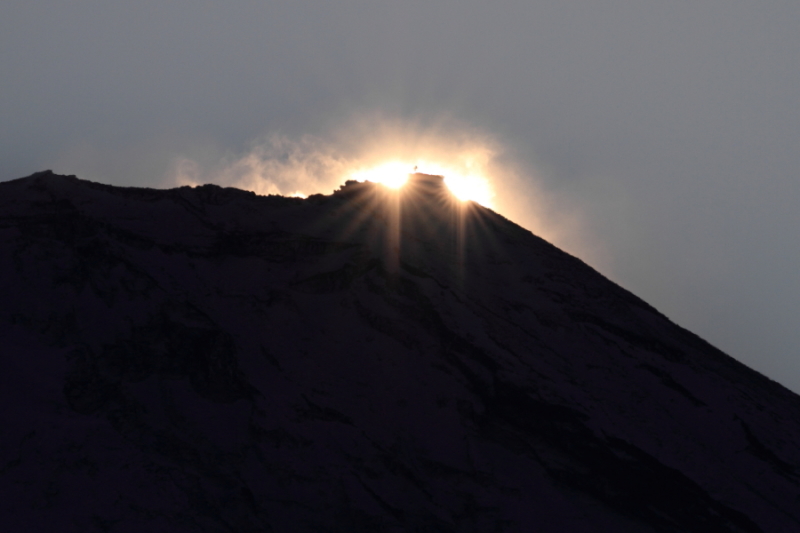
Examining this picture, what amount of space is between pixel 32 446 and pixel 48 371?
247cm

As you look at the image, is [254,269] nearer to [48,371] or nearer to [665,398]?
[48,371]

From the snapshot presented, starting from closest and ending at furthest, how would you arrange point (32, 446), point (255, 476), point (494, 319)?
point (32, 446), point (255, 476), point (494, 319)

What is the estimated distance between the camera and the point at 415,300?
73.0 ft

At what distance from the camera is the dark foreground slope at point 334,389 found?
16828 mm

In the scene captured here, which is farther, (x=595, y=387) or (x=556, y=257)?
(x=556, y=257)

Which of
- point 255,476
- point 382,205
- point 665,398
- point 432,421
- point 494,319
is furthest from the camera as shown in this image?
point 382,205

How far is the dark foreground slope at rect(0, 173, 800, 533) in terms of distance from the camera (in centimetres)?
1683

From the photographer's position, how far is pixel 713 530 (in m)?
18.0

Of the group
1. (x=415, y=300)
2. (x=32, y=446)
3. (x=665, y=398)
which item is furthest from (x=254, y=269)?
(x=665, y=398)

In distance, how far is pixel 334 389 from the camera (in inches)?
781

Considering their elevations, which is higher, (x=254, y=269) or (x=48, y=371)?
(x=254, y=269)

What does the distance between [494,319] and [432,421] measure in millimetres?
4420

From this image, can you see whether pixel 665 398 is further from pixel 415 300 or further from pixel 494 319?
pixel 415 300

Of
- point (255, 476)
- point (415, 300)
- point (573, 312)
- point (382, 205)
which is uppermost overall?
point (382, 205)
